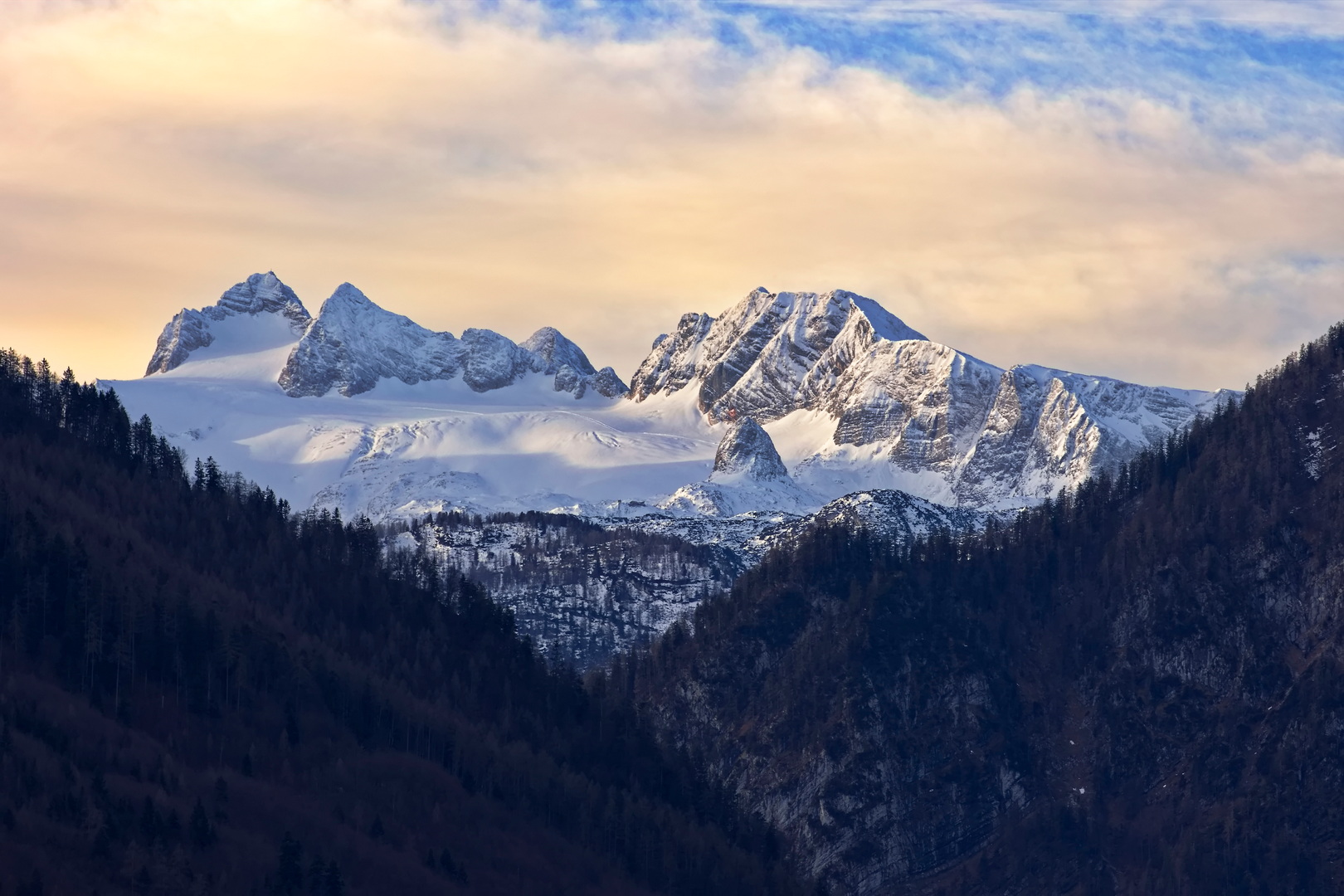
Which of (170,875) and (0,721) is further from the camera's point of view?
(0,721)

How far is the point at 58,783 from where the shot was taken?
623 feet

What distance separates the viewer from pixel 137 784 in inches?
7756

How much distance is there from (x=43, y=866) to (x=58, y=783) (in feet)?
44.6

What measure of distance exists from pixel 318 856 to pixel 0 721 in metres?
27.3

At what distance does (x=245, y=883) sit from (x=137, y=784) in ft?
45.3

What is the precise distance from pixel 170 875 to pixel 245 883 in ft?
23.6

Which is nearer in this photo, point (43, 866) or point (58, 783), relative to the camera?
point (43, 866)

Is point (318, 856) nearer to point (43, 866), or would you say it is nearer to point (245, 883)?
point (245, 883)

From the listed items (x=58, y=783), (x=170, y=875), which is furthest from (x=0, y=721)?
(x=170, y=875)

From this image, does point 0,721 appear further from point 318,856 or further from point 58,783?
point 318,856

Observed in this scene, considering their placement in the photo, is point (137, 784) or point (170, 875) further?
point (137, 784)

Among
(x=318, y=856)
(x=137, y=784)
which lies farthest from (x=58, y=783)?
(x=318, y=856)

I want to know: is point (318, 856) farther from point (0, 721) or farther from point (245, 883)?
point (0, 721)

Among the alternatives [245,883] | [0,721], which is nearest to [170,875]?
[245,883]
